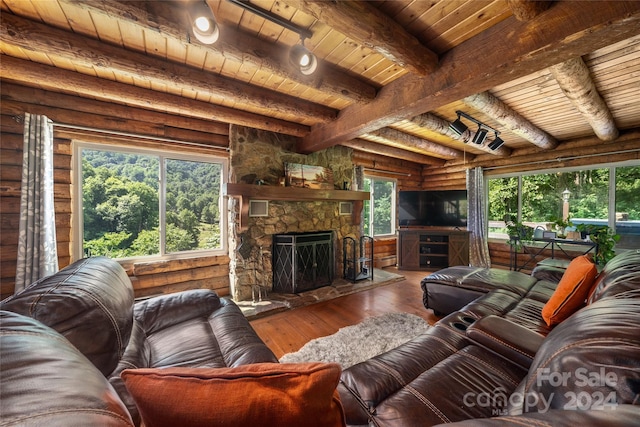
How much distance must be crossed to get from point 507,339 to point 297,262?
2.65 metres

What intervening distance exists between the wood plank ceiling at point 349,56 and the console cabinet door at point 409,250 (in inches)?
110

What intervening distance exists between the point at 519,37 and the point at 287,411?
7.18ft

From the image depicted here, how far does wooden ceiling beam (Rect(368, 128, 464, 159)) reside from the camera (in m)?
3.49

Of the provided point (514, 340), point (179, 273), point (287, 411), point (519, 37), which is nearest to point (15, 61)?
point (179, 273)

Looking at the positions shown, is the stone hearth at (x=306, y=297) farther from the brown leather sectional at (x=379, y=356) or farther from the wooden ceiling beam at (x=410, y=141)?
the wooden ceiling beam at (x=410, y=141)

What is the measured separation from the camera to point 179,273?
10.5 ft

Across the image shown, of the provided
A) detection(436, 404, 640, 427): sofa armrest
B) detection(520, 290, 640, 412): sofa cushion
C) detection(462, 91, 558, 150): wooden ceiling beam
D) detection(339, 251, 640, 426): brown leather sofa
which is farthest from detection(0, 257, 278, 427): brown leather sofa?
detection(462, 91, 558, 150): wooden ceiling beam

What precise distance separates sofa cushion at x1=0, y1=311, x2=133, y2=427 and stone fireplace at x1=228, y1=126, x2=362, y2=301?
2.62 meters

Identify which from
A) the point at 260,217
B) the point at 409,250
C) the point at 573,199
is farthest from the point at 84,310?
the point at 573,199

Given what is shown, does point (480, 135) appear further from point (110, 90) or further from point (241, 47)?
point (110, 90)

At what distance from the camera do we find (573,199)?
4344 millimetres

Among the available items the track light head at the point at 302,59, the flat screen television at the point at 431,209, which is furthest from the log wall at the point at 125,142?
the track light head at the point at 302,59

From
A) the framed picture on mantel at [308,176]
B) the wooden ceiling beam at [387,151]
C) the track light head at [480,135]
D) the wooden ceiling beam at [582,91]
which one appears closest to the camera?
the wooden ceiling beam at [582,91]

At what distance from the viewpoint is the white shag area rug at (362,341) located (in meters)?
2.00
